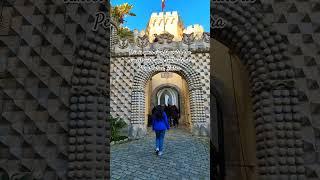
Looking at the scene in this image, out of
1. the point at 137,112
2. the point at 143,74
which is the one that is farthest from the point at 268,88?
the point at 143,74

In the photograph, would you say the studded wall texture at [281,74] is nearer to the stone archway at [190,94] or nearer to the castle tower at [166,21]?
the castle tower at [166,21]

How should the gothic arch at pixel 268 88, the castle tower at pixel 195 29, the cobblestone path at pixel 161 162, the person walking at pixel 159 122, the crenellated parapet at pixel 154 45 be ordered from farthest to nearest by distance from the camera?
1. the crenellated parapet at pixel 154 45
2. the person walking at pixel 159 122
3. the castle tower at pixel 195 29
4. the cobblestone path at pixel 161 162
5. the gothic arch at pixel 268 88

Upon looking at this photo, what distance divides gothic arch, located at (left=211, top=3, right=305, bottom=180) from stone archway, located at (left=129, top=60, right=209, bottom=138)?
639 cm

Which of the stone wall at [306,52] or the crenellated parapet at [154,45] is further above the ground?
the crenellated parapet at [154,45]

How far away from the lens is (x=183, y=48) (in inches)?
434

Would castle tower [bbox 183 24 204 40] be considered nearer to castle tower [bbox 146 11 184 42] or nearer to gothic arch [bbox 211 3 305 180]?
castle tower [bbox 146 11 184 42]

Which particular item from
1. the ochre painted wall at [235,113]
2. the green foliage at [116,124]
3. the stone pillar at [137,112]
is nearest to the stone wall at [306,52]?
the ochre painted wall at [235,113]

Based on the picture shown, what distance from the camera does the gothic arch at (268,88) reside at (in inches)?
120

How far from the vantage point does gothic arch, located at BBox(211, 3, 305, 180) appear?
3047 mm

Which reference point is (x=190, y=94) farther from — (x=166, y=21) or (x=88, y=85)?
(x=88, y=85)

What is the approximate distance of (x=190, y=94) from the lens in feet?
36.1

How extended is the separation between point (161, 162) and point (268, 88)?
304cm

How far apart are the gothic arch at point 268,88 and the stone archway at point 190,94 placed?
6393 mm

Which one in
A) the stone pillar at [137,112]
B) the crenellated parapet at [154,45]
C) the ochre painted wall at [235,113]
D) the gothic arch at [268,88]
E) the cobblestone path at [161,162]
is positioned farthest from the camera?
the crenellated parapet at [154,45]
